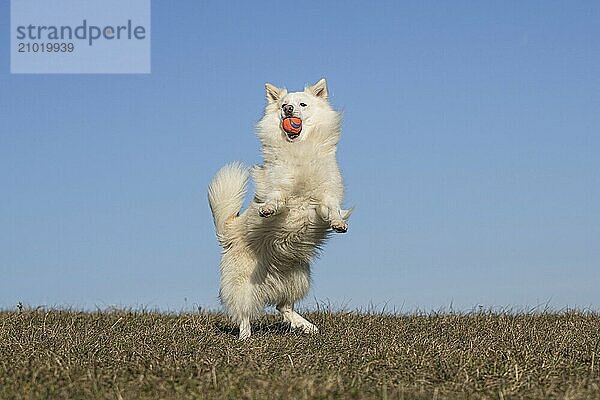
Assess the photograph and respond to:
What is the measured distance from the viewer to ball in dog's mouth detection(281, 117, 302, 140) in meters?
8.69

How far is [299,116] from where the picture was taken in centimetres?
874

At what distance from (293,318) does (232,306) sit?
2.45 ft

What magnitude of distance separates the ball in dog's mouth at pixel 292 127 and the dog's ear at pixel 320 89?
0.47 metres

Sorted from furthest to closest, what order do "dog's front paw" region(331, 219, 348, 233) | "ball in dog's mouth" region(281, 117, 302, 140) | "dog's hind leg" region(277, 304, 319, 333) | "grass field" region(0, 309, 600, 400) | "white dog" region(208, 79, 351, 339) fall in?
"dog's hind leg" region(277, 304, 319, 333) → "ball in dog's mouth" region(281, 117, 302, 140) → "white dog" region(208, 79, 351, 339) → "dog's front paw" region(331, 219, 348, 233) → "grass field" region(0, 309, 600, 400)

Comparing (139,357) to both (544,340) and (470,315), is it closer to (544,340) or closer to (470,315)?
(544,340)

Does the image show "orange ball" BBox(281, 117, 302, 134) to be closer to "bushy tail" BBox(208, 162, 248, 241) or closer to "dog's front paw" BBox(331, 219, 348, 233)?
"bushy tail" BBox(208, 162, 248, 241)

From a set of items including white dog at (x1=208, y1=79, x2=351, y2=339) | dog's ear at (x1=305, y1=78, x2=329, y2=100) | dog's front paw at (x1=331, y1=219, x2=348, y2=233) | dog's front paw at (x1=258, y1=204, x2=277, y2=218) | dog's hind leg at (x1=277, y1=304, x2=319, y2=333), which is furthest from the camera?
dog's hind leg at (x1=277, y1=304, x2=319, y2=333)

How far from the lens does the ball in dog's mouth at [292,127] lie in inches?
342

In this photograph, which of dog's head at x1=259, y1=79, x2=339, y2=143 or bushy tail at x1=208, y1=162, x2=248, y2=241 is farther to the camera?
bushy tail at x1=208, y1=162, x2=248, y2=241

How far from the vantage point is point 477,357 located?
6.27m

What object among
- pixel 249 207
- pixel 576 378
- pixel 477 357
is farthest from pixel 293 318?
pixel 576 378

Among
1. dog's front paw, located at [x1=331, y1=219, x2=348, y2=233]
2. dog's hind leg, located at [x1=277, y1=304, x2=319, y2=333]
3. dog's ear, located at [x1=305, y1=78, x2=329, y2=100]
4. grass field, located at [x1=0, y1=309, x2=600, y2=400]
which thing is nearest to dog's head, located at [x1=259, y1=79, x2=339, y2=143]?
dog's ear, located at [x1=305, y1=78, x2=329, y2=100]

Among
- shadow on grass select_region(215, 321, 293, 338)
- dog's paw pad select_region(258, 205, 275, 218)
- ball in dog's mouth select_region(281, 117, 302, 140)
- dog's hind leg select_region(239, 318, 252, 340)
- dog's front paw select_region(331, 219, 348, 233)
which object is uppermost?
ball in dog's mouth select_region(281, 117, 302, 140)

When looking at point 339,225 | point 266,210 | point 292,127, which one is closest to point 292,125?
point 292,127
